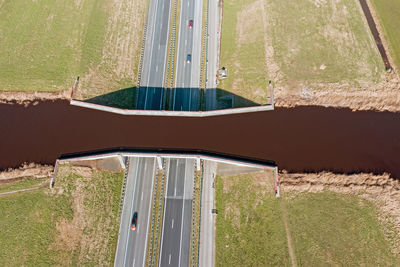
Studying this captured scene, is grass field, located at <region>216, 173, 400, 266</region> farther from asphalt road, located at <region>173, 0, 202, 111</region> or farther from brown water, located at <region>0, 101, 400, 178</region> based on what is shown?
asphalt road, located at <region>173, 0, 202, 111</region>

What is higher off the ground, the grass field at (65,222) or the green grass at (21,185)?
the green grass at (21,185)

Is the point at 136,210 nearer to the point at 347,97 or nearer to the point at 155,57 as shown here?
the point at 155,57

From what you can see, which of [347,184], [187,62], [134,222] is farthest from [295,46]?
[134,222]

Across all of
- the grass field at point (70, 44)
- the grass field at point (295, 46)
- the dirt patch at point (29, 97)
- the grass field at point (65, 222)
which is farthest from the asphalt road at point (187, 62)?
the dirt patch at point (29, 97)

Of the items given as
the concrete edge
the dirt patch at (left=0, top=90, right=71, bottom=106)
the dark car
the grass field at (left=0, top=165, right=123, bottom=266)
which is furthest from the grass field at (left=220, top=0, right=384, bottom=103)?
the dirt patch at (left=0, top=90, right=71, bottom=106)

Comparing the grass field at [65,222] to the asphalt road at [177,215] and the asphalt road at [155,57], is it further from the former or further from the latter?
the asphalt road at [155,57]

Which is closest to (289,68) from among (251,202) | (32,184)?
Answer: (251,202)
